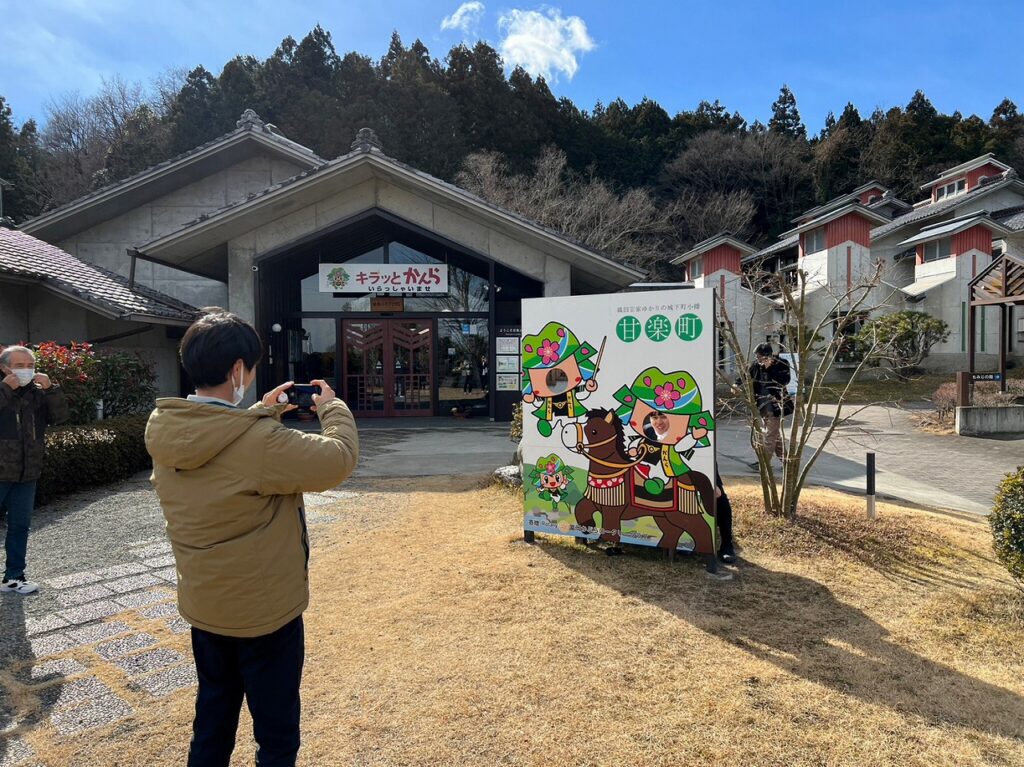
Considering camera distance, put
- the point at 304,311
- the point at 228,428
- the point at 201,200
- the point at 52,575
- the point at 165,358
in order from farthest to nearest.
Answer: the point at 201,200 → the point at 304,311 → the point at 165,358 → the point at 52,575 → the point at 228,428

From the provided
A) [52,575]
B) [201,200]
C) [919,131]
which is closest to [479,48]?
[201,200]

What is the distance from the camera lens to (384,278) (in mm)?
14820

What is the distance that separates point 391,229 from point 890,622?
1320 cm

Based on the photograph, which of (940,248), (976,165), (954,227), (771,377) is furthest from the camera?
(976,165)

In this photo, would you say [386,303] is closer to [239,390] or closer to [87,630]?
[87,630]

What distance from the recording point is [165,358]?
13867 millimetres

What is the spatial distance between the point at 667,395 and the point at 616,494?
853 mm

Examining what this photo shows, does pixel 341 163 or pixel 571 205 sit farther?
pixel 571 205

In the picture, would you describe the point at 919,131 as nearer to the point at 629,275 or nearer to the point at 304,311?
the point at 629,275

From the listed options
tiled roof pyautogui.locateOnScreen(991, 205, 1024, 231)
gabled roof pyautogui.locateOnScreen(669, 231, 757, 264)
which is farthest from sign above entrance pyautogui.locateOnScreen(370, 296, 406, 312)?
tiled roof pyautogui.locateOnScreen(991, 205, 1024, 231)

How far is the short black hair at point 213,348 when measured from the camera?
73.5 inches

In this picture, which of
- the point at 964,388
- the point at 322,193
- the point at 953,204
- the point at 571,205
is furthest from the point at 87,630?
the point at 953,204

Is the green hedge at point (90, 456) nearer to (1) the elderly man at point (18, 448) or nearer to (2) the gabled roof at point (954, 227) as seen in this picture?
(1) the elderly man at point (18, 448)

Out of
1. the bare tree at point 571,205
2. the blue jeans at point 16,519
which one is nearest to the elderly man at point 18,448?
the blue jeans at point 16,519
